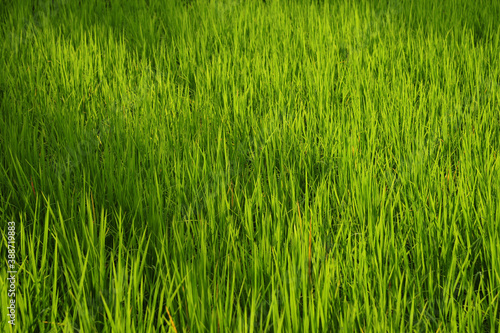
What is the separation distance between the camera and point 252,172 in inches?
58.7

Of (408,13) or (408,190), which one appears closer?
(408,190)

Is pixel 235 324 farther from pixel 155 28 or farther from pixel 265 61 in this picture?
pixel 155 28

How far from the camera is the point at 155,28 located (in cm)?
316

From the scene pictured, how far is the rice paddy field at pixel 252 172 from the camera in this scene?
3.34 feet

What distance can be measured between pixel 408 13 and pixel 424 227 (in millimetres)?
2500

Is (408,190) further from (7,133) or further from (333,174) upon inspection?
(7,133)

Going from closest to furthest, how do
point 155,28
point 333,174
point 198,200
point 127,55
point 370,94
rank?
point 198,200 < point 333,174 < point 370,94 < point 127,55 < point 155,28

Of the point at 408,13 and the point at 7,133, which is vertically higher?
the point at 408,13

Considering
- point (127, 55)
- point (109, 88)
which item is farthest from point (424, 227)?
point (127, 55)

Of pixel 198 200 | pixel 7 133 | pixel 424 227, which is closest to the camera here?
pixel 424 227

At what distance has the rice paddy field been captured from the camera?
3.34ft

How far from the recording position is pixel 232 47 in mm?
2754

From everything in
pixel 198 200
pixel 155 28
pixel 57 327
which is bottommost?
pixel 57 327

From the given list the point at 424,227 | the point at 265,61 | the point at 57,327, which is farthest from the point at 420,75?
the point at 57,327
